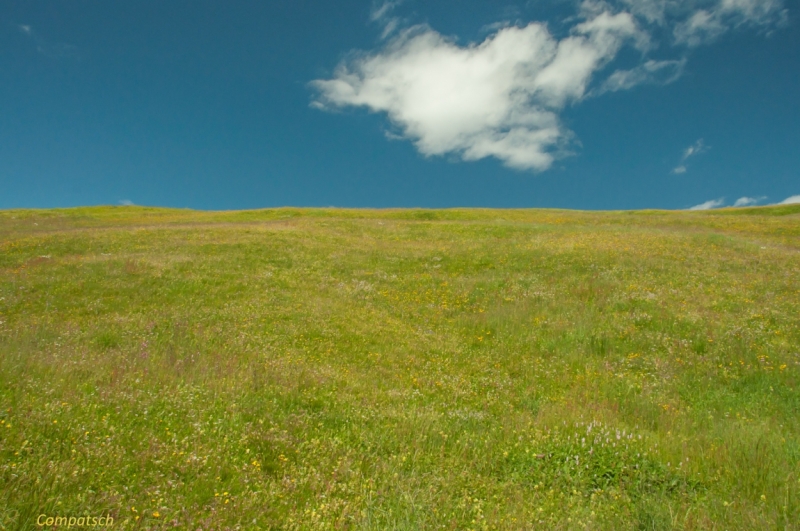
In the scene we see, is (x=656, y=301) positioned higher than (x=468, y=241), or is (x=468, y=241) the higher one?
(x=468, y=241)

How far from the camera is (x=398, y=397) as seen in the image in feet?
27.6

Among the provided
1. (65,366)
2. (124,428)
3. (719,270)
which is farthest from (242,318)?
(719,270)

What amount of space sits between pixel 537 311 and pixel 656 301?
4720 mm

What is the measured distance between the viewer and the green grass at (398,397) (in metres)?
4.59

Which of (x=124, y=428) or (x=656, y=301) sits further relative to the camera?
(x=656, y=301)

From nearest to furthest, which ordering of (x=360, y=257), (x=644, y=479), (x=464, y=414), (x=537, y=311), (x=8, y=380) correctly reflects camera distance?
(x=644, y=479)
(x=8, y=380)
(x=464, y=414)
(x=537, y=311)
(x=360, y=257)

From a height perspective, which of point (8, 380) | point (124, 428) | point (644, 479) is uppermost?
point (8, 380)

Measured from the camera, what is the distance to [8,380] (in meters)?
6.43

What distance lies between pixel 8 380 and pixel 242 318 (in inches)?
287

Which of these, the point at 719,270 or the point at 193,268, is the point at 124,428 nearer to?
the point at 193,268

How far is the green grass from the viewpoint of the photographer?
15.1 ft

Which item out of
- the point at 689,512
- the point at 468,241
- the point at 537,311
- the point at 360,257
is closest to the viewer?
the point at 689,512

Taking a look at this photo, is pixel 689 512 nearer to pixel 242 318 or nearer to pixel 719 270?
pixel 242 318

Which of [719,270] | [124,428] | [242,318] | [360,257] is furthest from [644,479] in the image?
[360,257]
